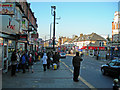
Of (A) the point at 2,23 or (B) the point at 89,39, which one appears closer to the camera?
(A) the point at 2,23

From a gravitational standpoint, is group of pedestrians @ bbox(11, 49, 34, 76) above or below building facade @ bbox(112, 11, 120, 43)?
below

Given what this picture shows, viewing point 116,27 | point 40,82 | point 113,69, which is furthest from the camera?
point 116,27

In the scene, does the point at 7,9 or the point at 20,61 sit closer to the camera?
the point at 20,61

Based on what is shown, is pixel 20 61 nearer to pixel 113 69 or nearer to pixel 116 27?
pixel 113 69

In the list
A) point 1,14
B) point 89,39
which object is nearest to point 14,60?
point 1,14

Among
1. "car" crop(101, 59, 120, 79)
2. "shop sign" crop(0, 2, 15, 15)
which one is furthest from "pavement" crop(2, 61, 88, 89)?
"shop sign" crop(0, 2, 15, 15)

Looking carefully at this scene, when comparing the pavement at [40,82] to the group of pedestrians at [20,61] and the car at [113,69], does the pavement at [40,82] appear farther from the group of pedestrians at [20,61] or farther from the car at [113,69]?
the car at [113,69]

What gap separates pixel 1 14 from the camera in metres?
12.3

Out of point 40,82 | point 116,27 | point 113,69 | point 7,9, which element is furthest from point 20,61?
point 116,27

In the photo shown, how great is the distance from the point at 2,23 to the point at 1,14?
94 centimetres

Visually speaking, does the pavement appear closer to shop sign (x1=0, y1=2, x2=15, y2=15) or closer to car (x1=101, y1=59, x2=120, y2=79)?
car (x1=101, y1=59, x2=120, y2=79)

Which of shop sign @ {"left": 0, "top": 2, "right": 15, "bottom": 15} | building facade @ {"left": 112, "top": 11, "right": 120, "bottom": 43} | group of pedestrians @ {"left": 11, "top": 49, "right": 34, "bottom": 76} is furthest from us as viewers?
building facade @ {"left": 112, "top": 11, "right": 120, "bottom": 43}

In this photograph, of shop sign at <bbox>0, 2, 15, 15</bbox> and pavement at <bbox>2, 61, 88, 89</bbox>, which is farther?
shop sign at <bbox>0, 2, 15, 15</bbox>

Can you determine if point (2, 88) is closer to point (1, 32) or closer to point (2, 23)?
point (1, 32)
